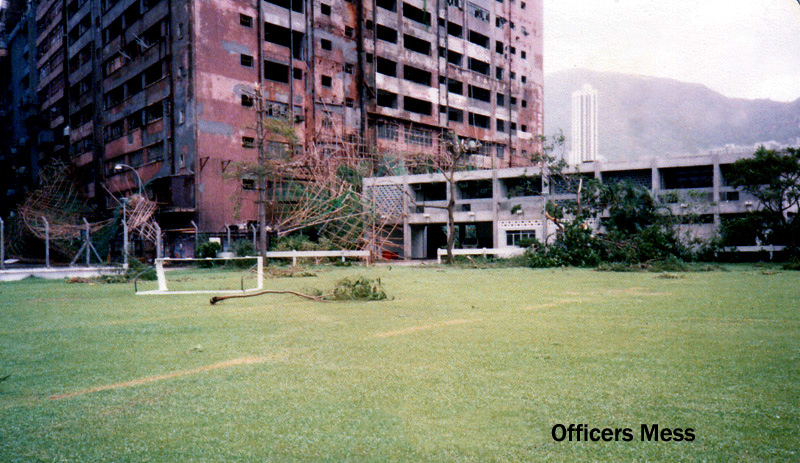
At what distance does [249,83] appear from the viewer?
42.9m

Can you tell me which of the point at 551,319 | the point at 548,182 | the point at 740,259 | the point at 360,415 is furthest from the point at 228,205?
the point at 360,415

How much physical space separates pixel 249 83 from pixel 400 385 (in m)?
41.8

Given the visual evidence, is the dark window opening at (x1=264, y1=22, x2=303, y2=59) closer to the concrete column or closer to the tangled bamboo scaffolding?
the concrete column

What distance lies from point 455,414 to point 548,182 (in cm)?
3506

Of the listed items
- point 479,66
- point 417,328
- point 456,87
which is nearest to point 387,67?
point 456,87

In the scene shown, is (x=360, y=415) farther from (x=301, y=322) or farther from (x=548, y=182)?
(x=548, y=182)

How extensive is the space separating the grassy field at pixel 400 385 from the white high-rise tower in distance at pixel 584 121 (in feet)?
183

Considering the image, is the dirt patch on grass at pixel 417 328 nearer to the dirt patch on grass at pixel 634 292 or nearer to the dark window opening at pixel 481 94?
the dirt patch on grass at pixel 634 292

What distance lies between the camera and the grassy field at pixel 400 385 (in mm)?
3320

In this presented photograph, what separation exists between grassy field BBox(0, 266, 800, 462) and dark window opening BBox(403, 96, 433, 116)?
51.1 m

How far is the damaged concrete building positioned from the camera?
41.0 m

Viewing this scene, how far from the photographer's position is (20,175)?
69125 mm

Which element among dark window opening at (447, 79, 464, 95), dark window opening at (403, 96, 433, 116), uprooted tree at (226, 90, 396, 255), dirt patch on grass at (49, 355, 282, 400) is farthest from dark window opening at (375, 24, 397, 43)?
dirt patch on grass at (49, 355, 282, 400)

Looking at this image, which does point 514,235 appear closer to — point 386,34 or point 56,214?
point 386,34
